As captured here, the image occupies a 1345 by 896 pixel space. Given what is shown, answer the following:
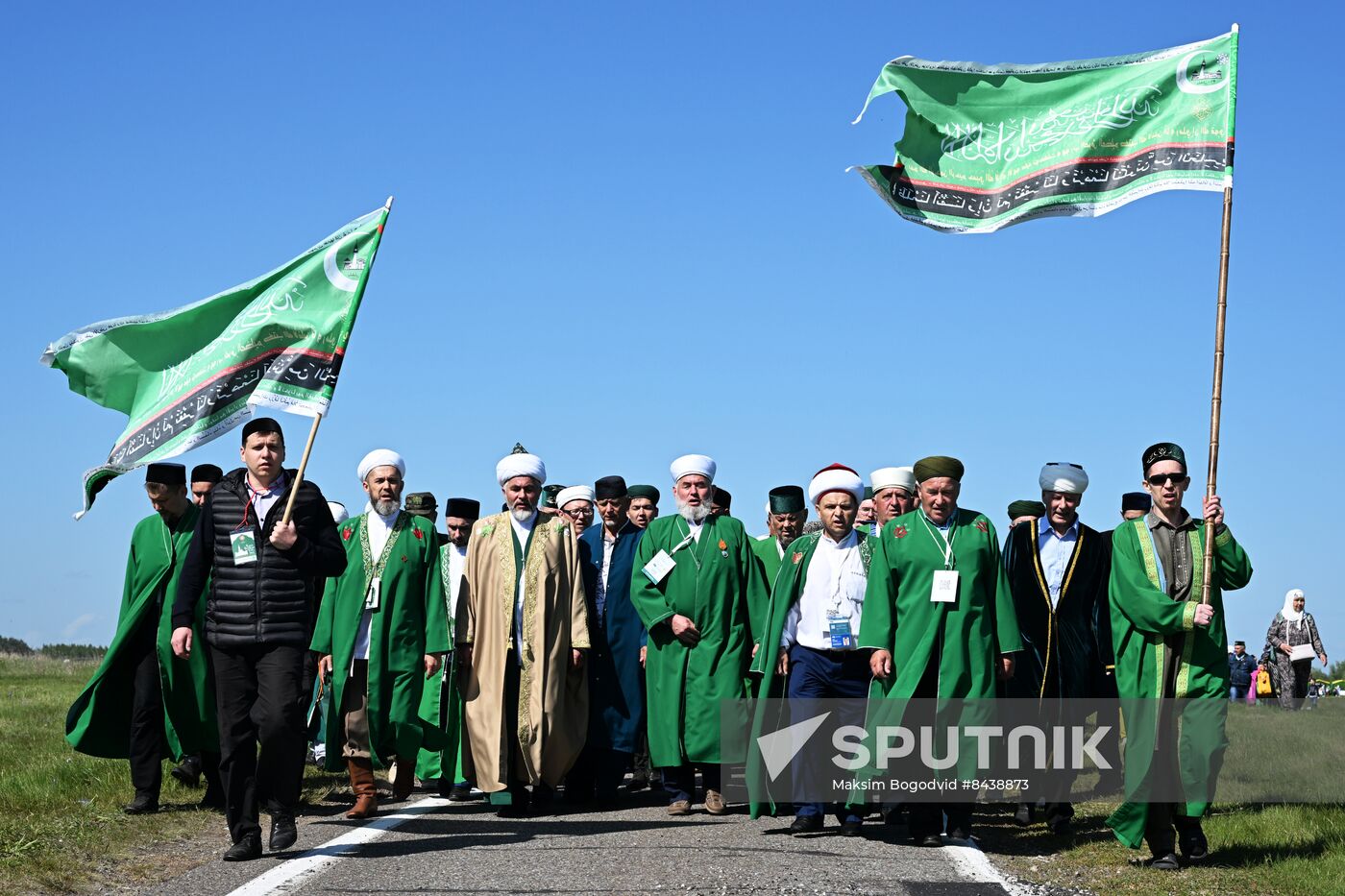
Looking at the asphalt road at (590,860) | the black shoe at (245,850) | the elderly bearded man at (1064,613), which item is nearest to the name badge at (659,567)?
the asphalt road at (590,860)

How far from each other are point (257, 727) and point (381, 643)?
200 centimetres

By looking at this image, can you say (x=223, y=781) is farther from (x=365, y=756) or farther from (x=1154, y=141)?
(x=1154, y=141)

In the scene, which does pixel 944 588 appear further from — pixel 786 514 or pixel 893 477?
pixel 786 514

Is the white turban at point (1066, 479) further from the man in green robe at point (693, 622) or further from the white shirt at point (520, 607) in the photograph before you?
the white shirt at point (520, 607)

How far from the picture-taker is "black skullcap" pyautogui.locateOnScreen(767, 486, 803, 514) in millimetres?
11328

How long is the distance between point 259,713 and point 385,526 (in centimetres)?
249

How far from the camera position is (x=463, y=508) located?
458 inches

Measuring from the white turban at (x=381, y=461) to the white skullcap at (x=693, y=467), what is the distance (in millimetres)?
1735

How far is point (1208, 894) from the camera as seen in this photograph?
23.8ft

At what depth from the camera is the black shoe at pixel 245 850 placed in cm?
775

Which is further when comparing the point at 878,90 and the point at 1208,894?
the point at 878,90

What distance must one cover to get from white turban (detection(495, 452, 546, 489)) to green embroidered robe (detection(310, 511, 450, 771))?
767mm

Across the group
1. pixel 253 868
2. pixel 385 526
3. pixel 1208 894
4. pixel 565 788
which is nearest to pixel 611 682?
pixel 565 788

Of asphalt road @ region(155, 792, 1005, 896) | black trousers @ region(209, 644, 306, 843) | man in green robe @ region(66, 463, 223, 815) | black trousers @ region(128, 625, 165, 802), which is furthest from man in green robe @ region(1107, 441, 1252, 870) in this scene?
black trousers @ region(128, 625, 165, 802)
